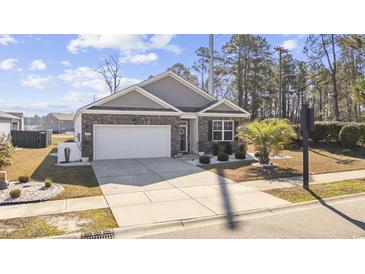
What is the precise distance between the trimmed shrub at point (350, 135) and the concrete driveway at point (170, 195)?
1248 centimetres

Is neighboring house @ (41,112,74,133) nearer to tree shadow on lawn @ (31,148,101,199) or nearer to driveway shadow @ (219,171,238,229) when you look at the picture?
tree shadow on lawn @ (31,148,101,199)

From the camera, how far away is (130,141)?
15.4m

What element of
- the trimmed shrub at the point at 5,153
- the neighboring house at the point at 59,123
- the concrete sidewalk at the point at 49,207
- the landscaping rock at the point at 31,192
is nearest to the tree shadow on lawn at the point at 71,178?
the landscaping rock at the point at 31,192

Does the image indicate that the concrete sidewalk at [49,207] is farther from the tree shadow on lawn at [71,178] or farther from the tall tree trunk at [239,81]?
the tall tree trunk at [239,81]

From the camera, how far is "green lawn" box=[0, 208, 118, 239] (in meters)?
5.03

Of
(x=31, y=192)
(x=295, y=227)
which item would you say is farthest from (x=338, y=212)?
(x=31, y=192)

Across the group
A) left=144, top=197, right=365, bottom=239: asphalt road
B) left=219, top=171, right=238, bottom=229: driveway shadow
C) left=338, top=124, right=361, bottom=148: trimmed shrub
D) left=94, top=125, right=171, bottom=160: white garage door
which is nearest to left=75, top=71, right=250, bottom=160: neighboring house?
left=94, top=125, right=171, bottom=160: white garage door

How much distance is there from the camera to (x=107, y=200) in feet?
23.6

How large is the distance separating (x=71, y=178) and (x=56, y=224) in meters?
4.80

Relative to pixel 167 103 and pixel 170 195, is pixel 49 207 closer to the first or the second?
pixel 170 195

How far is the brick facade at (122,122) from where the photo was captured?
14344 mm
